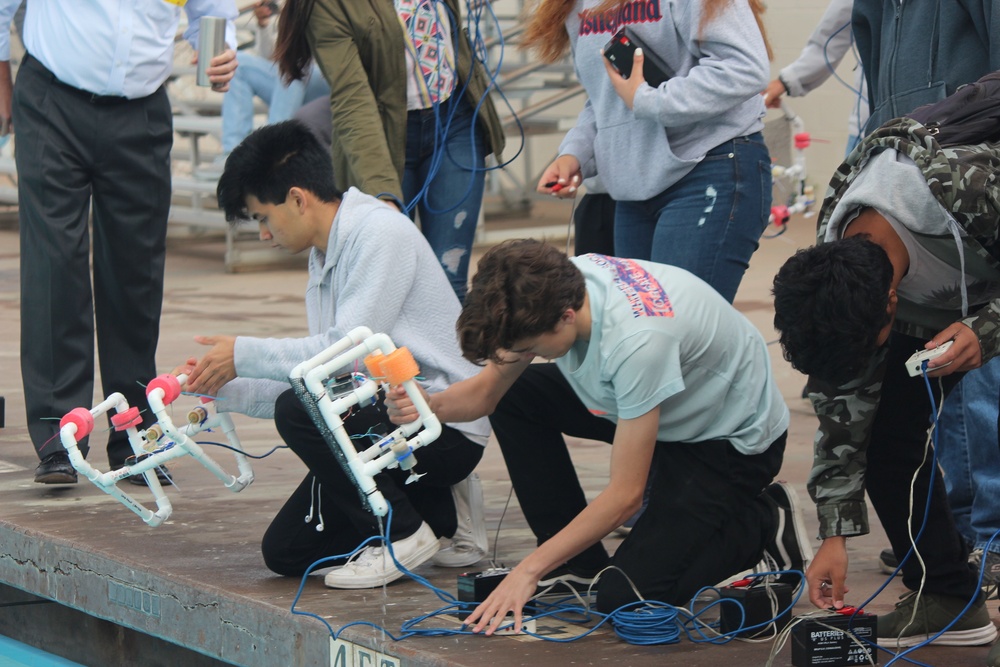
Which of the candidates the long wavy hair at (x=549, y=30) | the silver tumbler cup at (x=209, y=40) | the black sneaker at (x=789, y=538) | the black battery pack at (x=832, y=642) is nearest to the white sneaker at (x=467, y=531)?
the black sneaker at (x=789, y=538)

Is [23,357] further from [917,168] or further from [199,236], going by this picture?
[199,236]

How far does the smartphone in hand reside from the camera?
3.40m

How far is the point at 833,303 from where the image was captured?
2.32 metres

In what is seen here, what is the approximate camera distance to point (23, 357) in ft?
13.7

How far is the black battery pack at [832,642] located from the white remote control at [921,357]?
0.45 metres

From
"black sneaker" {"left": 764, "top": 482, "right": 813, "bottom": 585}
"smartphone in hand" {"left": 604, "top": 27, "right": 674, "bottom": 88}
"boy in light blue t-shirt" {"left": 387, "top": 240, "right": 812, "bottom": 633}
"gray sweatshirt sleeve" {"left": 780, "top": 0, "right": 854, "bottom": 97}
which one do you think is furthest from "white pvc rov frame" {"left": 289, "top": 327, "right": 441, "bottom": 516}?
"gray sweatshirt sleeve" {"left": 780, "top": 0, "right": 854, "bottom": 97}

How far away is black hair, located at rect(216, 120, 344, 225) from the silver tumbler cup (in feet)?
3.74

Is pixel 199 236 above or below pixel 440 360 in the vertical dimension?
below

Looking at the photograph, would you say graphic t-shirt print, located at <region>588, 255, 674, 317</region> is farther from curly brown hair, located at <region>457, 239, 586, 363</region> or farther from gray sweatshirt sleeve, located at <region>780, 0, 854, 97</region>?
gray sweatshirt sleeve, located at <region>780, 0, 854, 97</region>

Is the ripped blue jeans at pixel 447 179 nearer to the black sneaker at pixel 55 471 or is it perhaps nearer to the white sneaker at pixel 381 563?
the white sneaker at pixel 381 563

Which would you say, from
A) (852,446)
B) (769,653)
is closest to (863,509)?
(852,446)

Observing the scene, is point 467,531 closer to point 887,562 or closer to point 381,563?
point 381,563

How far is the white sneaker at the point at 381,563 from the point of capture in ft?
10.1

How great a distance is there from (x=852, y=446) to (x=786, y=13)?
1004 centimetres
